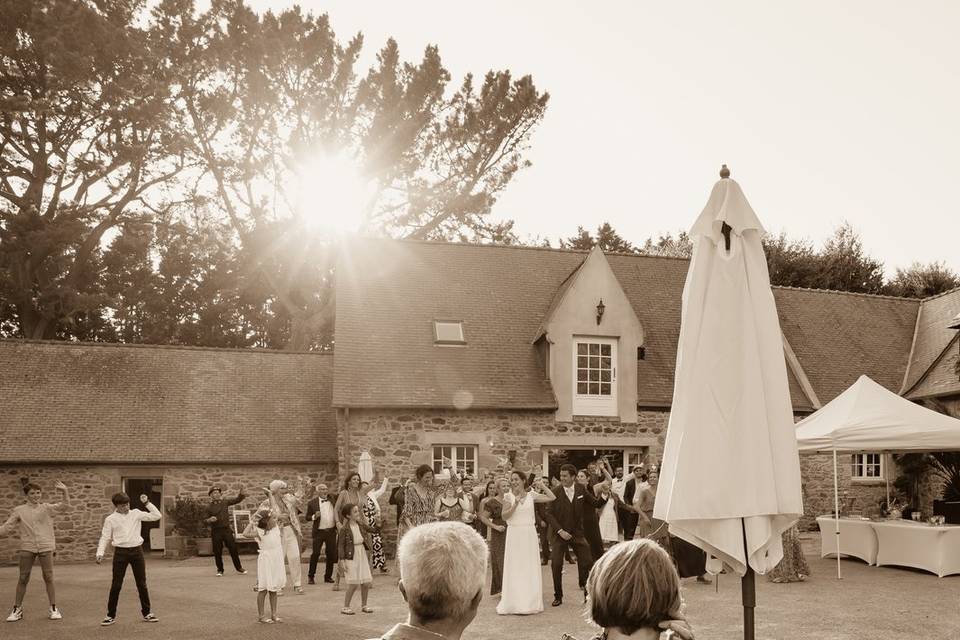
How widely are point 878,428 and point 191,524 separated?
545 inches

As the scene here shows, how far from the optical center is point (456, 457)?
19.5 metres

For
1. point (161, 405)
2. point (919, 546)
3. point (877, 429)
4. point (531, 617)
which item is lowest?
point (531, 617)

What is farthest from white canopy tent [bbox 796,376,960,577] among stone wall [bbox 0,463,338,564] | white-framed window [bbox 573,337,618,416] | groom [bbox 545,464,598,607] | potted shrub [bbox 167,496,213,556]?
potted shrub [bbox 167,496,213,556]

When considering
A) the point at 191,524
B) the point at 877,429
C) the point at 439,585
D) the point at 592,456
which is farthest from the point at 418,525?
the point at 592,456

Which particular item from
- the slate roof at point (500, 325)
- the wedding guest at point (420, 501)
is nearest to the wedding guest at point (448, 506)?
the wedding guest at point (420, 501)

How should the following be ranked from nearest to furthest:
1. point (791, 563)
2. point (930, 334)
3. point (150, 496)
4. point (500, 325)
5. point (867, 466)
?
point (791, 563) → point (500, 325) → point (867, 466) → point (150, 496) → point (930, 334)

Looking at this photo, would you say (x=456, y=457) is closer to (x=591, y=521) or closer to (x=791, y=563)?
(x=591, y=521)

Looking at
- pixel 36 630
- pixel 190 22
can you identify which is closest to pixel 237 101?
pixel 190 22

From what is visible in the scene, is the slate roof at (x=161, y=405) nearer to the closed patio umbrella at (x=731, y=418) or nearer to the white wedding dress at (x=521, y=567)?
the white wedding dress at (x=521, y=567)

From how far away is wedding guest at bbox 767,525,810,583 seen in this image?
1291cm

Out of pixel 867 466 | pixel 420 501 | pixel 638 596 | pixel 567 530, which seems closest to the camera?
pixel 638 596

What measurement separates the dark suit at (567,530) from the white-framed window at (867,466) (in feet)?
42.4

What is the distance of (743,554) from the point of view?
537 centimetres

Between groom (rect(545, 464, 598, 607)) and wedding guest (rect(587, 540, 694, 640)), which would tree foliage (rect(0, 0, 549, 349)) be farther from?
wedding guest (rect(587, 540, 694, 640))
